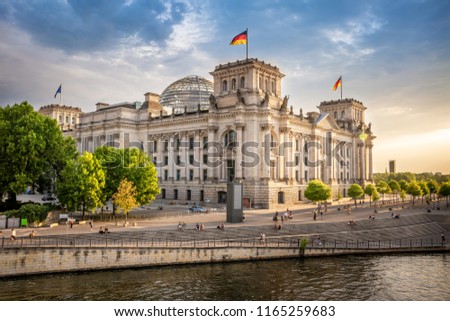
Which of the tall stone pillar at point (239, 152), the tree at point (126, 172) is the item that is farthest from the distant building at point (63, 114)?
the tree at point (126, 172)

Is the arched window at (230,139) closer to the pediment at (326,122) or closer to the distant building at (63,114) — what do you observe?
the pediment at (326,122)

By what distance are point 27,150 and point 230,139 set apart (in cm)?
3879

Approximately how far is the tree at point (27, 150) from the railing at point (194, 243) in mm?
16774

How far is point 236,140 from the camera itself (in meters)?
76.1

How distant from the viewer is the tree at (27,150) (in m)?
50.8

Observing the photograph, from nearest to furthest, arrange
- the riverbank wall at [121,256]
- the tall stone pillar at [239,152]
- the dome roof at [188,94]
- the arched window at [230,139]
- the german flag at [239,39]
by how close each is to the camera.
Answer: the riverbank wall at [121,256], the german flag at [239,39], the tall stone pillar at [239,152], the arched window at [230,139], the dome roof at [188,94]

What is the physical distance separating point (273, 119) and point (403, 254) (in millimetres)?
39976

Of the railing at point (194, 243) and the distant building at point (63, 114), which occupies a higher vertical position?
the distant building at point (63, 114)

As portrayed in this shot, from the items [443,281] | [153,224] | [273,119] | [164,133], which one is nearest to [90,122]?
[164,133]

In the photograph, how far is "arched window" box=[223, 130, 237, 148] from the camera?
77688 millimetres

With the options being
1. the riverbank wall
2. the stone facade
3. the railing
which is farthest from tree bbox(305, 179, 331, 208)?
the riverbank wall

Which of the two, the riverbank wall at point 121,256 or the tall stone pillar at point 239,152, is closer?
the riverbank wall at point 121,256

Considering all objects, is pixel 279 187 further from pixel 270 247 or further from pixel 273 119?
pixel 270 247

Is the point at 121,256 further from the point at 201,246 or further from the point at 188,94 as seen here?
the point at 188,94
